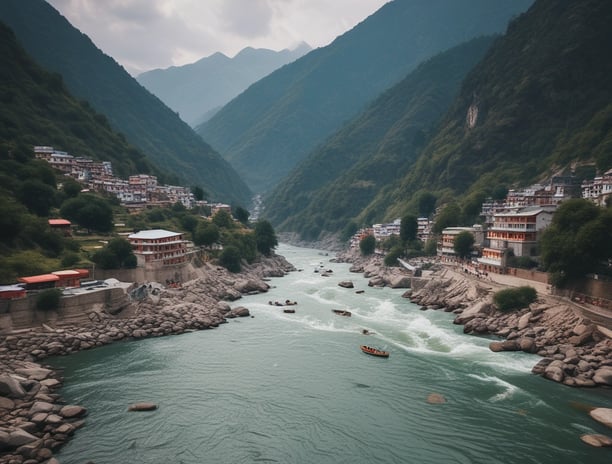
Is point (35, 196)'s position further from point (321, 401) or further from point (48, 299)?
point (321, 401)

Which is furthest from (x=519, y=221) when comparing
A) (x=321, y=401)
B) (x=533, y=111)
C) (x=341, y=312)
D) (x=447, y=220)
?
(x=533, y=111)

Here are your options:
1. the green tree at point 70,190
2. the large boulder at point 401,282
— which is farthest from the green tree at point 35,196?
the large boulder at point 401,282

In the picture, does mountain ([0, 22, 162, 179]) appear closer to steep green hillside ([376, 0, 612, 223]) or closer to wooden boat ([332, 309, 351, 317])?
wooden boat ([332, 309, 351, 317])

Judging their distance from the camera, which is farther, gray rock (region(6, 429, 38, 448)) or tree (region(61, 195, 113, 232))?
tree (region(61, 195, 113, 232))

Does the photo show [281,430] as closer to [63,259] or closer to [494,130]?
[63,259]

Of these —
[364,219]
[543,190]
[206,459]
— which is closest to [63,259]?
[206,459]

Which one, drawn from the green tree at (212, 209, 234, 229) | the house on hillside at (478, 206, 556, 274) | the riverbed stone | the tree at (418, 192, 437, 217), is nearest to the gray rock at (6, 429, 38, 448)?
the riverbed stone
